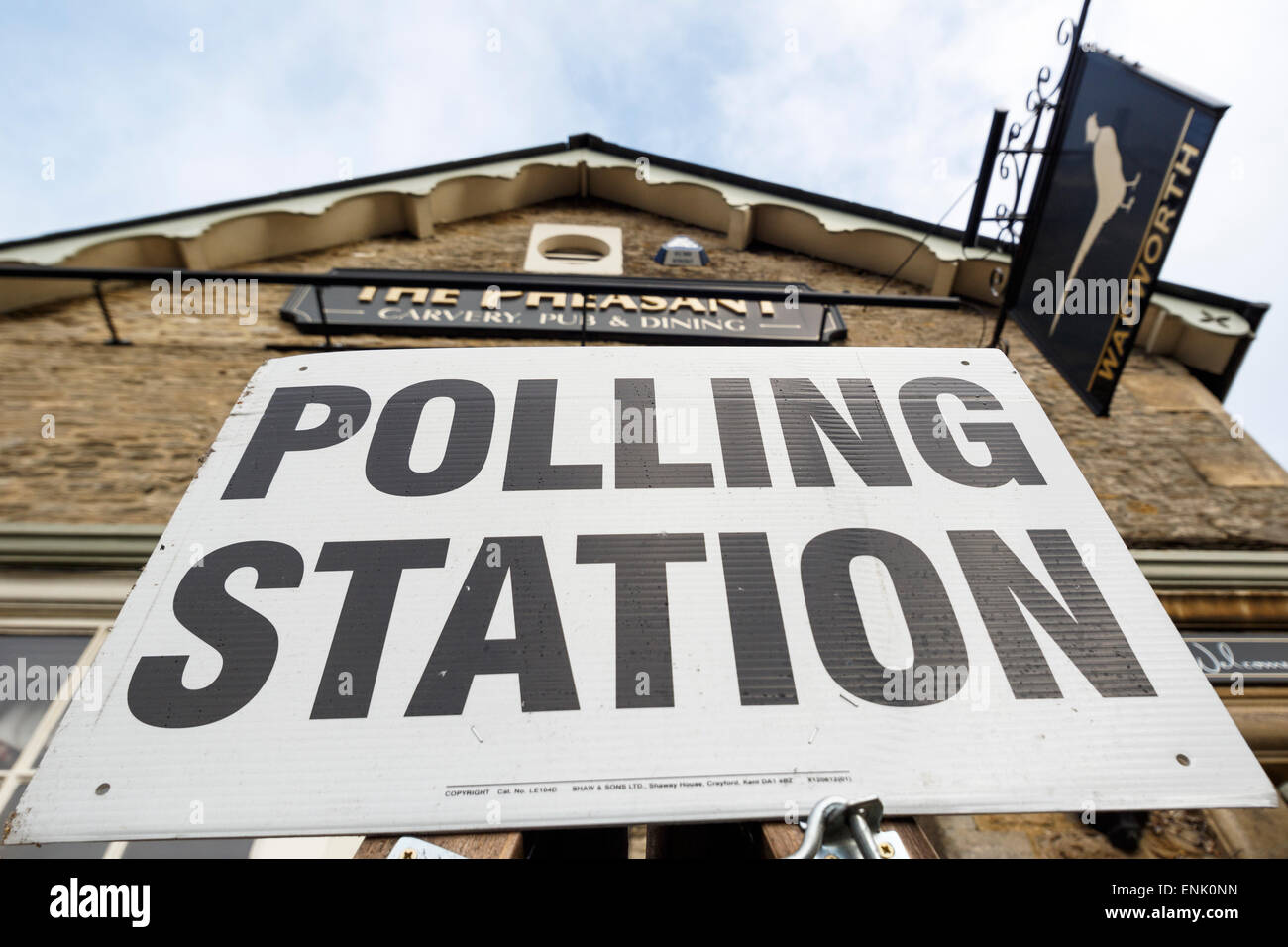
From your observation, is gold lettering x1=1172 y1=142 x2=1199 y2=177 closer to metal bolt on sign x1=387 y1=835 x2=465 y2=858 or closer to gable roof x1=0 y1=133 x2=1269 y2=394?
gable roof x1=0 y1=133 x2=1269 y2=394

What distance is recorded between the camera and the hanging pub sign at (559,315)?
590 centimetres

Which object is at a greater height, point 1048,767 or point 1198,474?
point 1048,767

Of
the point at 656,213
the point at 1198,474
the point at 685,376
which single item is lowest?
the point at 1198,474

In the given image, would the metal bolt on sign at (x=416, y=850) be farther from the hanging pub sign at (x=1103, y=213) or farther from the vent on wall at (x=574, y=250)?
the vent on wall at (x=574, y=250)

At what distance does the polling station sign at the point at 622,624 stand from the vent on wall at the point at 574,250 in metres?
5.33

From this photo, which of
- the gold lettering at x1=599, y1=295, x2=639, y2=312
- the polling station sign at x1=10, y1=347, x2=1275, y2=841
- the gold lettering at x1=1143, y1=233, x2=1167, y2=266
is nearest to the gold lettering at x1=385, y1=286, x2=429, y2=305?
the gold lettering at x1=599, y1=295, x2=639, y2=312

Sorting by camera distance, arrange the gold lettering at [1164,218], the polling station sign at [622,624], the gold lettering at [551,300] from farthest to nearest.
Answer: the gold lettering at [551,300]
the gold lettering at [1164,218]
the polling station sign at [622,624]

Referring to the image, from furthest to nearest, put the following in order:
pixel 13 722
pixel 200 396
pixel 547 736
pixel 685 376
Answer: pixel 200 396 < pixel 13 722 < pixel 685 376 < pixel 547 736

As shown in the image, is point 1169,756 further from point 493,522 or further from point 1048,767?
point 493,522

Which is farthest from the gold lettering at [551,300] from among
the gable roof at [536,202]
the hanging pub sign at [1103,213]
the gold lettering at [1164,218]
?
the gold lettering at [1164,218]
